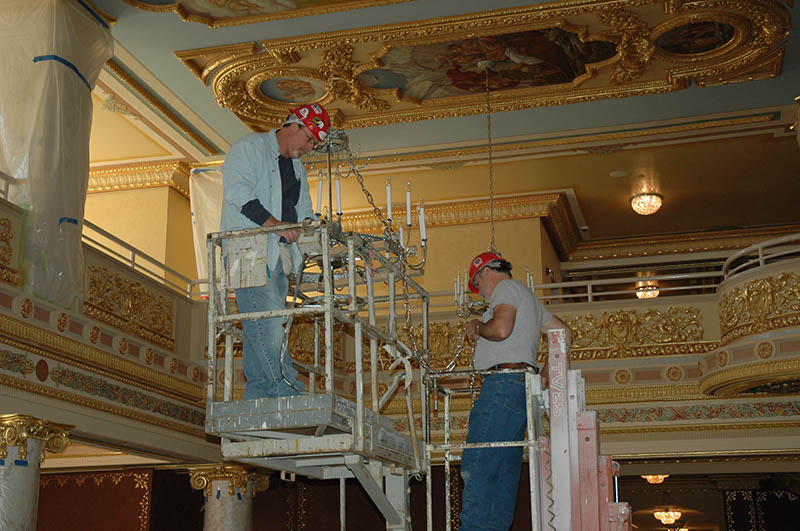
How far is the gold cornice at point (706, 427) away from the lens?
1291 cm

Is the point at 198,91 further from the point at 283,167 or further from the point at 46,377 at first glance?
the point at 283,167

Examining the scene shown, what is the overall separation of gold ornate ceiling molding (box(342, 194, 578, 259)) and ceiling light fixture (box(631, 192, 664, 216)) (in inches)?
46.9

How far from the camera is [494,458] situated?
5555 millimetres

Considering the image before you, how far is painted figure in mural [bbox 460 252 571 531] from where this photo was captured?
18.1ft

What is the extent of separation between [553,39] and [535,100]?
1591mm

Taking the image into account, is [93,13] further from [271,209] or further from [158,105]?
[271,209]

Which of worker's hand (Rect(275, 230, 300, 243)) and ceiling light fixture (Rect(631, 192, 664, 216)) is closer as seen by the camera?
worker's hand (Rect(275, 230, 300, 243))

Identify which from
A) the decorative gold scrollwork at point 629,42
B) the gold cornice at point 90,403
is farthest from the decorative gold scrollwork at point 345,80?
the gold cornice at point 90,403

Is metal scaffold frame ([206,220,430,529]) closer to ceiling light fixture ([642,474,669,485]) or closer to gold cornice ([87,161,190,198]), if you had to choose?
gold cornice ([87,161,190,198])

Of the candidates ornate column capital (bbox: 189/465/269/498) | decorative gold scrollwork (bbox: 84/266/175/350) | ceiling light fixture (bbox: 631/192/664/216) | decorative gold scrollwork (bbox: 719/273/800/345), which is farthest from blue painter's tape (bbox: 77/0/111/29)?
ceiling light fixture (bbox: 631/192/664/216)

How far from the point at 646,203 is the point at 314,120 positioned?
11.7m

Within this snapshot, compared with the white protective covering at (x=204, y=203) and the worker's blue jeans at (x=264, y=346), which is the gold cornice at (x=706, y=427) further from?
the worker's blue jeans at (x=264, y=346)

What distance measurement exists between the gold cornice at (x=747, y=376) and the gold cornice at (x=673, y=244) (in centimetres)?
650

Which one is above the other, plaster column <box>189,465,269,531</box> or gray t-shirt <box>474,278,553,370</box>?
gray t-shirt <box>474,278,553,370</box>
